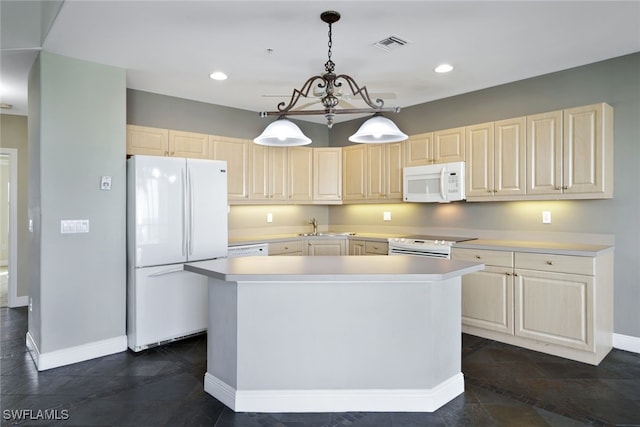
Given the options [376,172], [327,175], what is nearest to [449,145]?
[376,172]

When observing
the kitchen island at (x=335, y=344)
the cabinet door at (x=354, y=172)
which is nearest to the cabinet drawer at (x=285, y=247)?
the cabinet door at (x=354, y=172)

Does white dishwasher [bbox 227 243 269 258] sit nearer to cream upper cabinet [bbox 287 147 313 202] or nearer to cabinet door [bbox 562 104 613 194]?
cream upper cabinet [bbox 287 147 313 202]

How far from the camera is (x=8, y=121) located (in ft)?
15.9

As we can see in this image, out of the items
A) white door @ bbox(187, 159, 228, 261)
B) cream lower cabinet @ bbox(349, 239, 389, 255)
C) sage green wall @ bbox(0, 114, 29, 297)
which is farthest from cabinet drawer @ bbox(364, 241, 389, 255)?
sage green wall @ bbox(0, 114, 29, 297)

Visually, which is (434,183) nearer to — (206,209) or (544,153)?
(544,153)

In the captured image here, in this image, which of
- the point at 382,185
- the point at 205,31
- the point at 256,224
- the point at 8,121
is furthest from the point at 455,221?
the point at 8,121

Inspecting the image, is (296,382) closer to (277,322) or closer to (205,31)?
(277,322)

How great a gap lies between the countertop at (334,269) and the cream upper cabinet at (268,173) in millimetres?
2176

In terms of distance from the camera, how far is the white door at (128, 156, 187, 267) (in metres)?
3.34

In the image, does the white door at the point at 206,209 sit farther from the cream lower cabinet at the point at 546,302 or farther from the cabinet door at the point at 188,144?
the cream lower cabinet at the point at 546,302

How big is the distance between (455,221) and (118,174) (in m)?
3.57

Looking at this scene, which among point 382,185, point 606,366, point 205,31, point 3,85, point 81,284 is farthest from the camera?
point 382,185

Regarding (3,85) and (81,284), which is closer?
(81,284)

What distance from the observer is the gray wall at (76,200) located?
3049 millimetres
